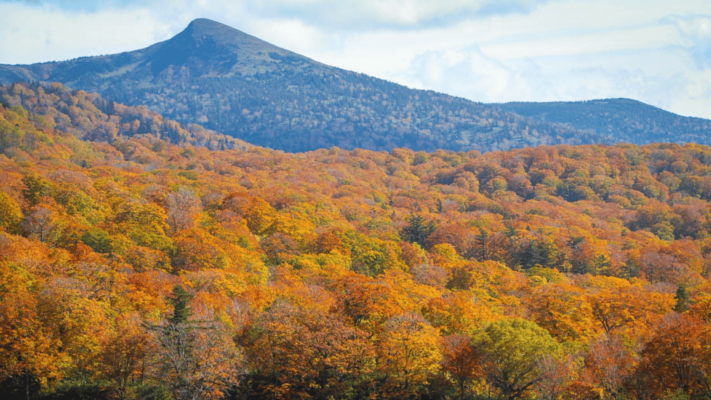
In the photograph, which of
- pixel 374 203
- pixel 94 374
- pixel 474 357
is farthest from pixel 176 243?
pixel 374 203

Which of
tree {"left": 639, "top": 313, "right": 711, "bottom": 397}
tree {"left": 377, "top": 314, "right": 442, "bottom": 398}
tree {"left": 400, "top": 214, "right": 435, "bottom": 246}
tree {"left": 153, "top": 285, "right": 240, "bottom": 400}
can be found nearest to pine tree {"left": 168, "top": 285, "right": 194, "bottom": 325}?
tree {"left": 153, "top": 285, "right": 240, "bottom": 400}

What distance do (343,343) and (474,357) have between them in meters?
12.1

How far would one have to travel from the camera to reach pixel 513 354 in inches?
2056

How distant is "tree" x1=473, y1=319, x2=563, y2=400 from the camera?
5197 centimetres

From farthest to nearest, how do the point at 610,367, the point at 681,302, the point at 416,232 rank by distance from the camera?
the point at 416,232 → the point at 681,302 → the point at 610,367

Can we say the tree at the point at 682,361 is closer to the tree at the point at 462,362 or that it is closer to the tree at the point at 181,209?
the tree at the point at 462,362

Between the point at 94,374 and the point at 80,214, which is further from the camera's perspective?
the point at 80,214

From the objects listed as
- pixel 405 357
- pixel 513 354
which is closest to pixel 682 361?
pixel 513 354

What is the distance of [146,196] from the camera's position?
119m

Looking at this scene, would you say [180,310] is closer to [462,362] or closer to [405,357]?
[405,357]

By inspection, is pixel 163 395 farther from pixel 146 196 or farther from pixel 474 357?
pixel 146 196

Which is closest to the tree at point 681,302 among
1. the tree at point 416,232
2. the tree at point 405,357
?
the tree at point 405,357

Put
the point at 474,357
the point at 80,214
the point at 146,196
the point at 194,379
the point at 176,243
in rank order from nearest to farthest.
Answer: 1. the point at 194,379
2. the point at 474,357
3. the point at 176,243
4. the point at 80,214
5. the point at 146,196

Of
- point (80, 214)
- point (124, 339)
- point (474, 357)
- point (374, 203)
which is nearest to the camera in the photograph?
point (124, 339)
